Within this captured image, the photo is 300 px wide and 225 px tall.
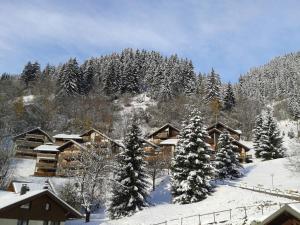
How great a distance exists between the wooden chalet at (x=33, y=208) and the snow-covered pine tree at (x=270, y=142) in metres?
45.4

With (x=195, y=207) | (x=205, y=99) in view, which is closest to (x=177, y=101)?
(x=205, y=99)

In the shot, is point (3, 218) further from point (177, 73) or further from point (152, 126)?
point (177, 73)

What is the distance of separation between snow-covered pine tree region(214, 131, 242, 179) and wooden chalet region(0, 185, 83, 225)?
27.0 meters

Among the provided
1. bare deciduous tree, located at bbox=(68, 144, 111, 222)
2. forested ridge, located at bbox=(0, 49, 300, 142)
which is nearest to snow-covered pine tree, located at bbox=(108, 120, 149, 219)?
bare deciduous tree, located at bbox=(68, 144, 111, 222)

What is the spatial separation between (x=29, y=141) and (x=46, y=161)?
13.6 m

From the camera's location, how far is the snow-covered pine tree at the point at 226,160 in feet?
204

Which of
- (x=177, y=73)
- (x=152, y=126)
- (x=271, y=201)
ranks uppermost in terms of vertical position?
(x=177, y=73)

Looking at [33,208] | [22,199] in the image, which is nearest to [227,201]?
[33,208]

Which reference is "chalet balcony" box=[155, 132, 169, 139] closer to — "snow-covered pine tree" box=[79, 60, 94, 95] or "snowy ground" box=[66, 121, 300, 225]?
"snowy ground" box=[66, 121, 300, 225]

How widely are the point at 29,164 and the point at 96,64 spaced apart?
8606 centimetres

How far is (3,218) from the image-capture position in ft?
124

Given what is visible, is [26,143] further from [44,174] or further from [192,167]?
[192,167]

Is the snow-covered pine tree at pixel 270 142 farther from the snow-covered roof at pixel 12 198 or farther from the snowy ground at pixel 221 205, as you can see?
the snow-covered roof at pixel 12 198

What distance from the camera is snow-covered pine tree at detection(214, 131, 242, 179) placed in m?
62.0
